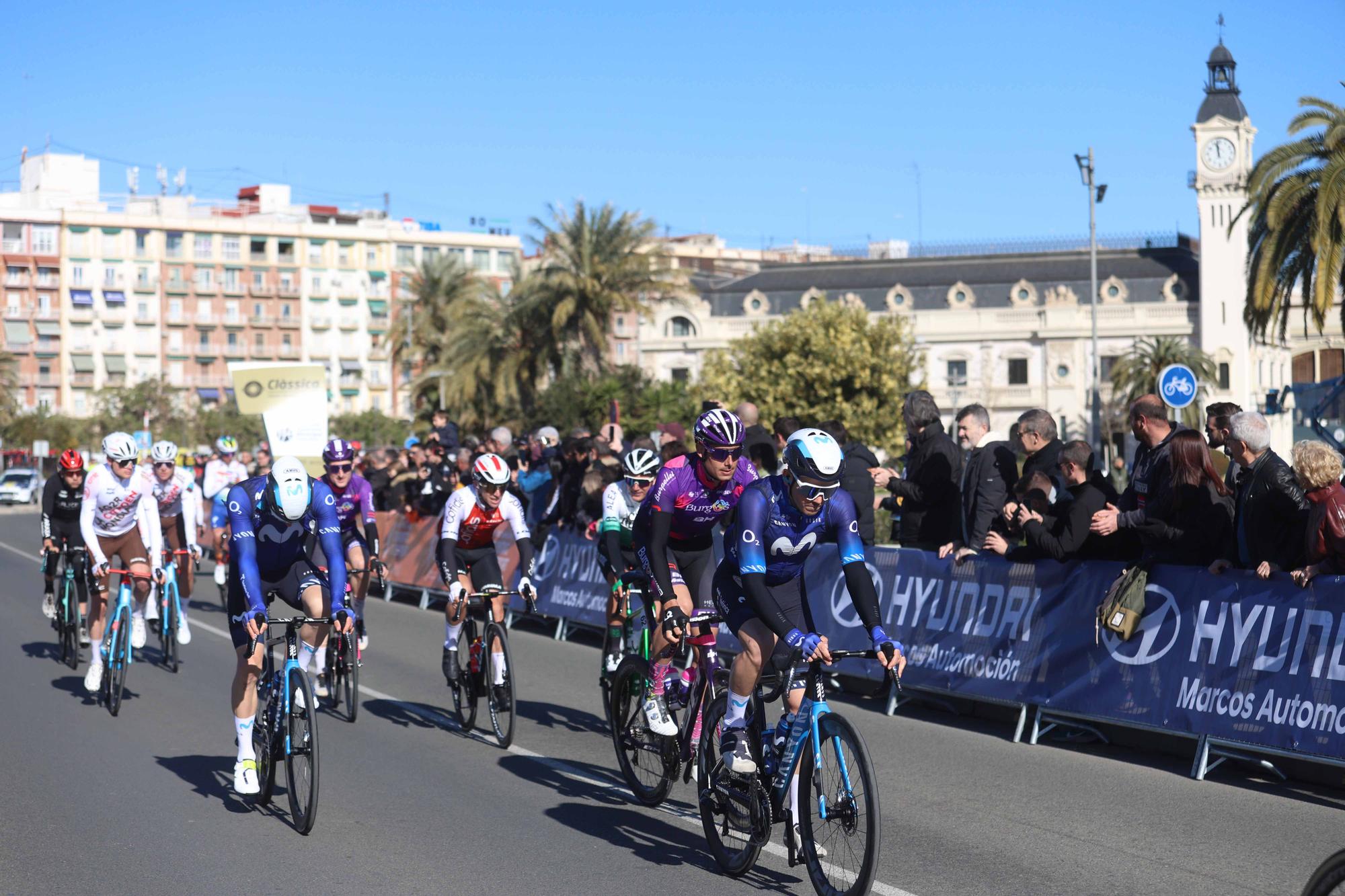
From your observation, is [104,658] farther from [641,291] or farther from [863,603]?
[641,291]

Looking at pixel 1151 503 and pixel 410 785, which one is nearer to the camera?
pixel 410 785

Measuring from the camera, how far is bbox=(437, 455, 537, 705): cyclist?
401 inches

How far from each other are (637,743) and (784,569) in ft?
6.69

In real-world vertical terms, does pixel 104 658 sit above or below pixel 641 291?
below

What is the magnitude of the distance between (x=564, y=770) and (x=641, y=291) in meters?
43.6

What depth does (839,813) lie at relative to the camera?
6062 millimetres

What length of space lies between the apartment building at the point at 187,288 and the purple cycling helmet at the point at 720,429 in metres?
108

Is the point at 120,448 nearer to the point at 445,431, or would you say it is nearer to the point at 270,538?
the point at 270,538

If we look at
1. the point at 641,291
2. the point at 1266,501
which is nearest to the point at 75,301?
the point at 641,291

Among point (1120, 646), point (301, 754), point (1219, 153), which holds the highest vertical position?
point (1219, 153)

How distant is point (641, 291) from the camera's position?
52094 mm

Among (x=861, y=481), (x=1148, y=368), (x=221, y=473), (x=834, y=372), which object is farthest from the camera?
(x=1148, y=368)

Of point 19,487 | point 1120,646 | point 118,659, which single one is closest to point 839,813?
point 1120,646

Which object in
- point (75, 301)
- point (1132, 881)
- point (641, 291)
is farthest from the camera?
point (75, 301)
